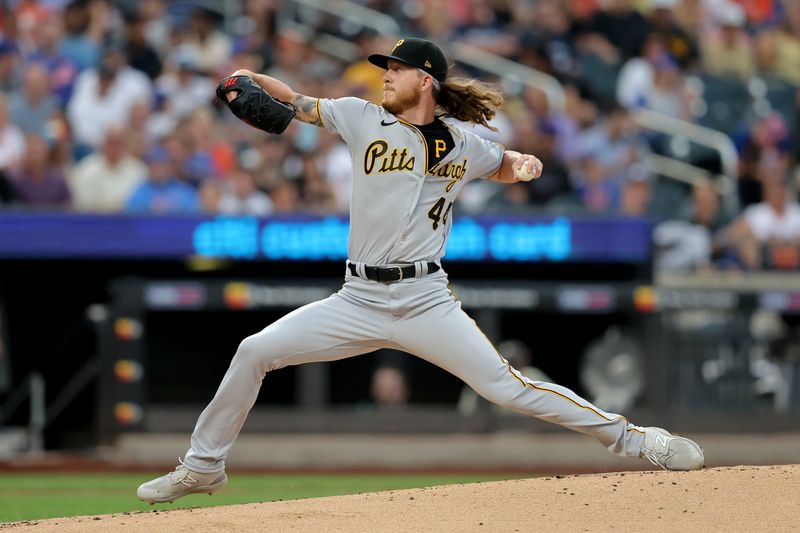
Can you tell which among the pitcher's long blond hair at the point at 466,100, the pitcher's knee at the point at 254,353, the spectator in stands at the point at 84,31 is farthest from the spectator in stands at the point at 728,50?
the pitcher's knee at the point at 254,353

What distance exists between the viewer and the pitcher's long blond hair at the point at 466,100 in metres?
6.02

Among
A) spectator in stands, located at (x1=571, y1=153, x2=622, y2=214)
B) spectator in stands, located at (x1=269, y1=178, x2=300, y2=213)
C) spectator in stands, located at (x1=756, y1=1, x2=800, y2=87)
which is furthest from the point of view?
spectator in stands, located at (x1=756, y1=1, x2=800, y2=87)

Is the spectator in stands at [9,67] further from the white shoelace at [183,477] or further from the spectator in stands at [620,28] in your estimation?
the white shoelace at [183,477]

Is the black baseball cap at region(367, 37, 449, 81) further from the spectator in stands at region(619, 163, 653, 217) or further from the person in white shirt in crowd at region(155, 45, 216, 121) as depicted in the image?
the person in white shirt in crowd at region(155, 45, 216, 121)

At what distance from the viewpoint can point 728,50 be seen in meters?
15.0

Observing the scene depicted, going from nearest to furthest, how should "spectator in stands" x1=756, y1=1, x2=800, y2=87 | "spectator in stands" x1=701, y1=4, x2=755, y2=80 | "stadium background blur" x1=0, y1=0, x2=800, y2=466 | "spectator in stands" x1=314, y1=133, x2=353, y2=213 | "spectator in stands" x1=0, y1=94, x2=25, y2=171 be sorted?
"stadium background blur" x1=0, y1=0, x2=800, y2=466, "spectator in stands" x1=0, y1=94, x2=25, y2=171, "spectator in stands" x1=314, y1=133, x2=353, y2=213, "spectator in stands" x1=701, y1=4, x2=755, y2=80, "spectator in stands" x1=756, y1=1, x2=800, y2=87

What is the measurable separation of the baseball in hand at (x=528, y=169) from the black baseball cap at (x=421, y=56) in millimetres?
510

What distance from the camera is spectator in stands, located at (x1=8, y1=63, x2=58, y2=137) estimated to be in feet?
38.5

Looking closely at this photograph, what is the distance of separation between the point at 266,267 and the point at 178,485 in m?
5.08

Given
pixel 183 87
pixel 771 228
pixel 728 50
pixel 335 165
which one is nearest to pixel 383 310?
pixel 335 165

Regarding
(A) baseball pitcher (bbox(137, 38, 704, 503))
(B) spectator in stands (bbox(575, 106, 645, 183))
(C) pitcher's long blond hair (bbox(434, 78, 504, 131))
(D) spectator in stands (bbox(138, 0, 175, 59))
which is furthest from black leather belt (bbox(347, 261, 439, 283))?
(D) spectator in stands (bbox(138, 0, 175, 59))

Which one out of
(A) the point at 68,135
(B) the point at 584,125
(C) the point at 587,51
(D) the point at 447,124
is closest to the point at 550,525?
(D) the point at 447,124

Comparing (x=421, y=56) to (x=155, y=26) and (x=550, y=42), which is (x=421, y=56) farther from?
(x=550, y=42)

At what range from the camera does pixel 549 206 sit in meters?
11.8
